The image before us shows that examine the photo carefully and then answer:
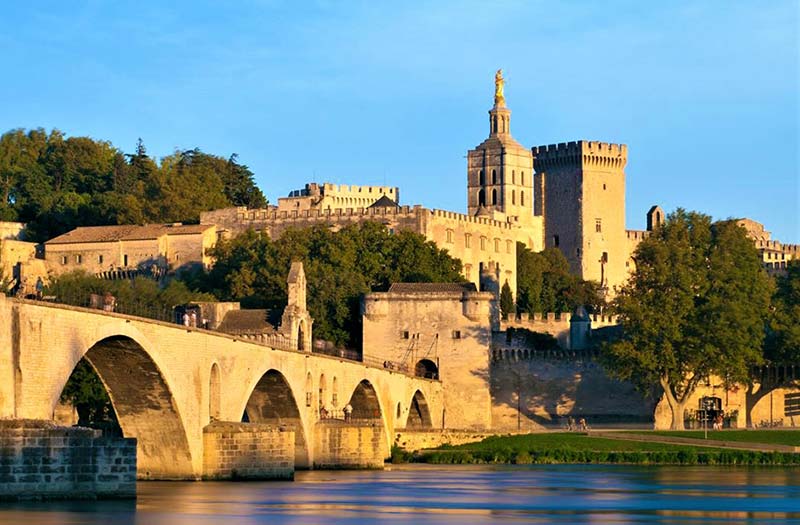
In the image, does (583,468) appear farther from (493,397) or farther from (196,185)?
(196,185)

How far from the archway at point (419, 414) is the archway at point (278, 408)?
89.9 ft

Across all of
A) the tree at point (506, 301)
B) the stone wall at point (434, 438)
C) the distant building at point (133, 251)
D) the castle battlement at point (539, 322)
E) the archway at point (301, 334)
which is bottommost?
the stone wall at point (434, 438)

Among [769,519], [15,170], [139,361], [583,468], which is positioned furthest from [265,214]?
[769,519]

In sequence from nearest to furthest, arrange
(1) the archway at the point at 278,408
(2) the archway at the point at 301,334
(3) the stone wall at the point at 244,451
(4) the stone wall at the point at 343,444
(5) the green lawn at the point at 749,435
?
1. (3) the stone wall at the point at 244,451
2. (1) the archway at the point at 278,408
3. (4) the stone wall at the point at 343,444
4. (5) the green lawn at the point at 749,435
5. (2) the archway at the point at 301,334

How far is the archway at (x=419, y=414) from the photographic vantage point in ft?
337

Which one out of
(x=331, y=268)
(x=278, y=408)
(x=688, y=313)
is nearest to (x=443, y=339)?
(x=331, y=268)

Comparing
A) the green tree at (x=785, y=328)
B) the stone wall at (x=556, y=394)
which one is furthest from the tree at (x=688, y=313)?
the stone wall at (x=556, y=394)

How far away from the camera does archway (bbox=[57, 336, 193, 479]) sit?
191 ft

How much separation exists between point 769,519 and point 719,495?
962 centimetres

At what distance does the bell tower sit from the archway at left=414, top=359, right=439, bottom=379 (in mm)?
51078

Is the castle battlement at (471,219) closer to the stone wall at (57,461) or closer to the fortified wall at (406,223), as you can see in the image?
the fortified wall at (406,223)

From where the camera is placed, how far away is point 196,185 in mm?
143125

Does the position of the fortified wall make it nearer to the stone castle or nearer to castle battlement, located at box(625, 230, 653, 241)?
the stone castle

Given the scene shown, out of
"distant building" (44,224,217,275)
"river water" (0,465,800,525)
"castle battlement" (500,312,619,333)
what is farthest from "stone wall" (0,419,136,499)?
"distant building" (44,224,217,275)
